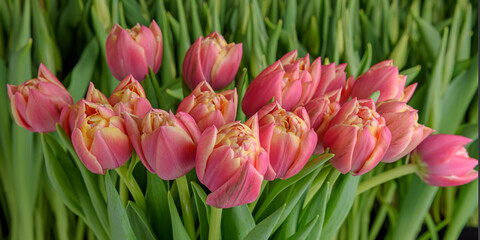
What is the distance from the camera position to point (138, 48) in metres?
0.36

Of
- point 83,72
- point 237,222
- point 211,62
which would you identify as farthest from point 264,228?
point 83,72

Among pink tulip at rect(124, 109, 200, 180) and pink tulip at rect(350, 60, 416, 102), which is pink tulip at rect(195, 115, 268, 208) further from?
pink tulip at rect(350, 60, 416, 102)

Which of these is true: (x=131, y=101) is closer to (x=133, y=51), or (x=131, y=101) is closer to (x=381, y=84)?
(x=133, y=51)

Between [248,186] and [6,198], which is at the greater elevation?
[248,186]

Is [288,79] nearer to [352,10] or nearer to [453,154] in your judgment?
[453,154]

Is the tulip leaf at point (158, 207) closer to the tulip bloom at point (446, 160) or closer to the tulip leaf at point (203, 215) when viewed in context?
the tulip leaf at point (203, 215)

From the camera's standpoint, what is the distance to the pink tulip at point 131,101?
289 mm

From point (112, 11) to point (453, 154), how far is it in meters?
0.40

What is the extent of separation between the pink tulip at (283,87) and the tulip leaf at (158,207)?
3.4 inches

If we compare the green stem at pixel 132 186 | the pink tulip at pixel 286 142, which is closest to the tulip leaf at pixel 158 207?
the green stem at pixel 132 186

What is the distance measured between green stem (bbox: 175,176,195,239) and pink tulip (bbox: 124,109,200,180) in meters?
0.05

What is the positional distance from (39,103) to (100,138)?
0.24ft

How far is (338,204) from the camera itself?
390 mm

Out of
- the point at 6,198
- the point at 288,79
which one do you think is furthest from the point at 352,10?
the point at 6,198
